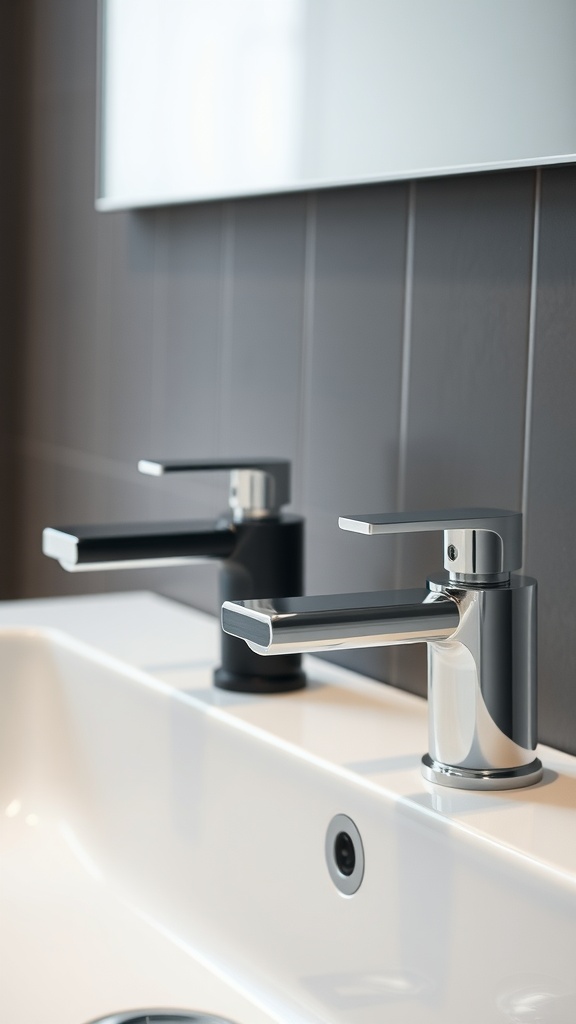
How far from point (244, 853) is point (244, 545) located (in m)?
0.18

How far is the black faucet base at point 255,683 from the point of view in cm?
70

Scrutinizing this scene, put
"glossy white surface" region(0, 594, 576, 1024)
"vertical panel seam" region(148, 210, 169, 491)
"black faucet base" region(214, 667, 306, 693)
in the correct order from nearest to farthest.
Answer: "glossy white surface" region(0, 594, 576, 1024) < "black faucet base" region(214, 667, 306, 693) < "vertical panel seam" region(148, 210, 169, 491)

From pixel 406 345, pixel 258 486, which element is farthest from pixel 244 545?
pixel 406 345

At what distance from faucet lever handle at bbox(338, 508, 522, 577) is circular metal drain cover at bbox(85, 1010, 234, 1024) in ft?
0.78

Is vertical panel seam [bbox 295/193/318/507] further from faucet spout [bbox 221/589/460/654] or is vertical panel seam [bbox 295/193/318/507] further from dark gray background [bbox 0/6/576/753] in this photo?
faucet spout [bbox 221/589/460/654]

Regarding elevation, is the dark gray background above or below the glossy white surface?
above

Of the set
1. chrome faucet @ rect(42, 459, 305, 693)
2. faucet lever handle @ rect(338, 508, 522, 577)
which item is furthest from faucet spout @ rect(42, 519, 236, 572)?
faucet lever handle @ rect(338, 508, 522, 577)

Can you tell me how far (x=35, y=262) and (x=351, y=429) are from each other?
1.92 feet

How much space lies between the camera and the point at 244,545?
0.71 metres

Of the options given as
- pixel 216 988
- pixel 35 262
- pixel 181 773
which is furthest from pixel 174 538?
pixel 35 262

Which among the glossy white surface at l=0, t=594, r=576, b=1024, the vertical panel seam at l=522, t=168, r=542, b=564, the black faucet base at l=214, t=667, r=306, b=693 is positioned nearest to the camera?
the glossy white surface at l=0, t=594, r=576, b=1024

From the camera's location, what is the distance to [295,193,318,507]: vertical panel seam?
788mm

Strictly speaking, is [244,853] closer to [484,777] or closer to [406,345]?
[484,777]

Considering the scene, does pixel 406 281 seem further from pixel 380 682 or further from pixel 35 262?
pixel 35 262
